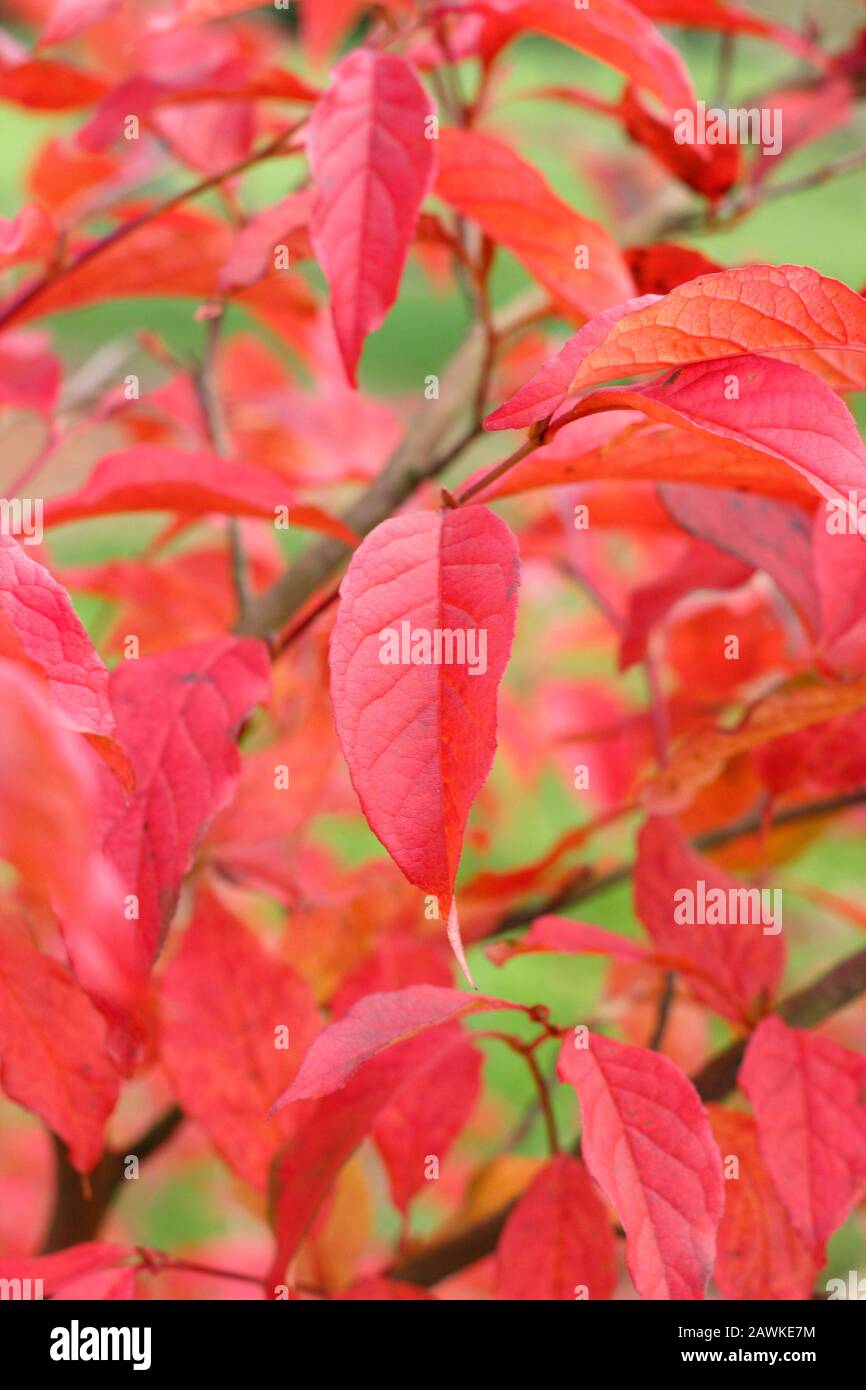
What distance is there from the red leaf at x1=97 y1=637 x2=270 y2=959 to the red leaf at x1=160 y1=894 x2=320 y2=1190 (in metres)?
0.14

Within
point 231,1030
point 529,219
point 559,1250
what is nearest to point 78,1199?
point 231,1030

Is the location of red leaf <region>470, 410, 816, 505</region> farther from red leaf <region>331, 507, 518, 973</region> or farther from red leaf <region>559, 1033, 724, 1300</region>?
red leaf <region>559, 1033, 724, 1300</region>

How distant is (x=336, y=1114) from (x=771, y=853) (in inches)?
17.7

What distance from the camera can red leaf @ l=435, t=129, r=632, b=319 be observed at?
54cm

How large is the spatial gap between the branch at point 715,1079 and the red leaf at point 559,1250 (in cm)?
9

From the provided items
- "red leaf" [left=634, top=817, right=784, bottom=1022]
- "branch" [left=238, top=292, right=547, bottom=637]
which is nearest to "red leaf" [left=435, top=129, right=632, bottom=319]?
"branch" [left=238, top=292, right=547, bottom=637]

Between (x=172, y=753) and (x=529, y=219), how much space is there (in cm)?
26

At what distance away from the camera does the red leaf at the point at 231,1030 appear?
616mm

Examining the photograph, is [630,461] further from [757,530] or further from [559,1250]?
[559,1250]

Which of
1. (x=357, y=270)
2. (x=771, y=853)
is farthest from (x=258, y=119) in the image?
(x=771, y=853)

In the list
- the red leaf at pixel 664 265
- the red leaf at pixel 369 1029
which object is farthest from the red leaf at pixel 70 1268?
the red leaf at pixel 664 265

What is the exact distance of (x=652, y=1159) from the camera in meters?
0.46

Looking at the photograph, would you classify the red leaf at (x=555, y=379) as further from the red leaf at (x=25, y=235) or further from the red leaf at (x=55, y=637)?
the red leaf at (x=25, y=235)
